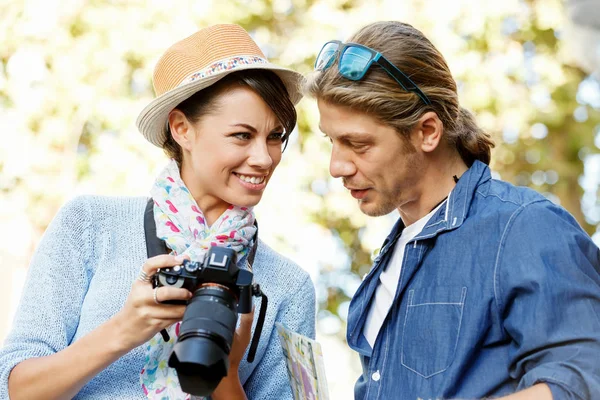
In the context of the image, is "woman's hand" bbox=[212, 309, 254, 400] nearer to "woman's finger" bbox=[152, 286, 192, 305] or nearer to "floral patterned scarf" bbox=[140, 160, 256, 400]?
"floral patterned scarf" bbox=[140, 160, 256, 400]

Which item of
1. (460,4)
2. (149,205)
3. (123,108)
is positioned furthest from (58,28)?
(149,205)

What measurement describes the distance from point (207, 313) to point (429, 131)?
771 millimetres

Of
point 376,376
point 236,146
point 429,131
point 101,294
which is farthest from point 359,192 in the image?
point 101,294

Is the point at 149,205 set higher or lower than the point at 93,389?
higher

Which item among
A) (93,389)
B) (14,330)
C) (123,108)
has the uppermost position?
(123,108)

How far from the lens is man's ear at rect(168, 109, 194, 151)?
2217 millimetres

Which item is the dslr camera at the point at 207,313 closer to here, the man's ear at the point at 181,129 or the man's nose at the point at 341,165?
the man's nose at the point at 341,165

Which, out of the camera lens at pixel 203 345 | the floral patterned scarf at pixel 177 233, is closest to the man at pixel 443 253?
the floral patterned scarf at pixel 177 233

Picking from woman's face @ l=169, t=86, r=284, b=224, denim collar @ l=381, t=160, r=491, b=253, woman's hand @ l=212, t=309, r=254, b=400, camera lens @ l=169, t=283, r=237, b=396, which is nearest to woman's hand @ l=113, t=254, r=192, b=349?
camera lens @ l=169, t=283, r=237, b=396

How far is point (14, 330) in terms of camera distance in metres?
1.99

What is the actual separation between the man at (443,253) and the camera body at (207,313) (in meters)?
0.39

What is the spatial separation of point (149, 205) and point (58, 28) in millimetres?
3827

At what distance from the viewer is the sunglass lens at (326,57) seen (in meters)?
2.12

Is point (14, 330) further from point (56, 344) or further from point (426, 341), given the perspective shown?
point (426, 341)
